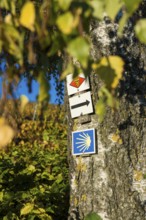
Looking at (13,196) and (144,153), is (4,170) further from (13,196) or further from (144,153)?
(144,153)

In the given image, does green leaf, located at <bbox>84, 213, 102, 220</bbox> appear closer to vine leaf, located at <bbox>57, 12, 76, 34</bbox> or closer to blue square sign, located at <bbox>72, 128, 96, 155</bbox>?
blue square sign, located at <bbox>72, 128, 96, 155</bbox>

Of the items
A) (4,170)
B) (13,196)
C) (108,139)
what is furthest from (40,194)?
(108,139)

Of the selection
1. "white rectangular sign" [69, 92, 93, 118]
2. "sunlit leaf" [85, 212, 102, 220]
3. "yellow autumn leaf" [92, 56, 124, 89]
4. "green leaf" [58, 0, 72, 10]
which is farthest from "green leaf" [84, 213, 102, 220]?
"green leaf" [58, 0, 72, 10]

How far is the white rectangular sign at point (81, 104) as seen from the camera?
3351mm

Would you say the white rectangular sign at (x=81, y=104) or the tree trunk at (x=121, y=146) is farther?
the white rectangular sign at (x=81, y=104)

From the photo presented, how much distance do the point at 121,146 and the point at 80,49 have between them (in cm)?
183

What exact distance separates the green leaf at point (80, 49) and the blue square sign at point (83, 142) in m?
1.88

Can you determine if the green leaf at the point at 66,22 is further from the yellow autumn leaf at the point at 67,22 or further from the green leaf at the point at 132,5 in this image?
the green leaf at the point at 132,5

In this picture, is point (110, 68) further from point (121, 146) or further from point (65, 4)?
point (121, 146)

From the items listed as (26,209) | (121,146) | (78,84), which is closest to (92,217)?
(121,146)

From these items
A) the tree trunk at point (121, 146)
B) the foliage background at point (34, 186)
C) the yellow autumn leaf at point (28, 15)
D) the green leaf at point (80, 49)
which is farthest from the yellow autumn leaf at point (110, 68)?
the foliage background at point (34, 186)

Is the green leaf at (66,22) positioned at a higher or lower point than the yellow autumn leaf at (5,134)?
higher

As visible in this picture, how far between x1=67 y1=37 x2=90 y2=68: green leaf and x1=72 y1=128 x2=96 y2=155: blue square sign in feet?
6.16

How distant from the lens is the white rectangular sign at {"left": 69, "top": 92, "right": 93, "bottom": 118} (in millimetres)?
3351
